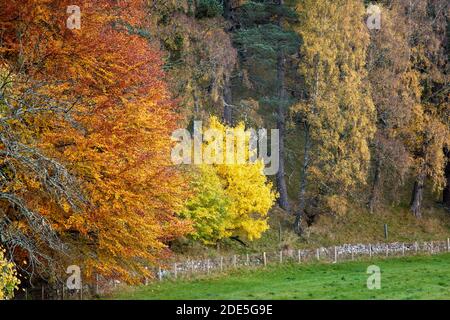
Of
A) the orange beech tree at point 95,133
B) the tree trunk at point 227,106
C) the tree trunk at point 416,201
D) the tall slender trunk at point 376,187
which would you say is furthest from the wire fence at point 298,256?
the tree trunk at point 227,106

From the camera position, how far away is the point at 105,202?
2158 centimetres

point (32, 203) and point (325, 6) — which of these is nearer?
point (32, 203)

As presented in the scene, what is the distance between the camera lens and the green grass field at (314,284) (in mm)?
23844

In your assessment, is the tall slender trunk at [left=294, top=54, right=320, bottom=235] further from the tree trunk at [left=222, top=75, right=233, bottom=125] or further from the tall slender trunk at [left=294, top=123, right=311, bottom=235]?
the tree trunk at [left=222, top=75, right=233, bottom=125]

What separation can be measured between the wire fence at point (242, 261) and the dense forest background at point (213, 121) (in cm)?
73

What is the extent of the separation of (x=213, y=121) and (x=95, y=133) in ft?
39.9

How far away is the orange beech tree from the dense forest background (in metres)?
0.07

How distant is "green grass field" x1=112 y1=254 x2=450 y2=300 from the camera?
23844 millimetres

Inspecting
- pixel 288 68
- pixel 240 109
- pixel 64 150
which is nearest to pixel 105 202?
pixel 64 150

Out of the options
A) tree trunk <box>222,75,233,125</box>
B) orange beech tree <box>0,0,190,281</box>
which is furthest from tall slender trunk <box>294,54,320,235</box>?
orange beech tree <box>0,0,190,281</box>

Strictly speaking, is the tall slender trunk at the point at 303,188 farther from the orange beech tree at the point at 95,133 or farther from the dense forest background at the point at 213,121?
the orange beech tree at the point at 95,133

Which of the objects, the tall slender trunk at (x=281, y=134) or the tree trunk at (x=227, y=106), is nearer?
the tree trunk at (x=227, y=106)
